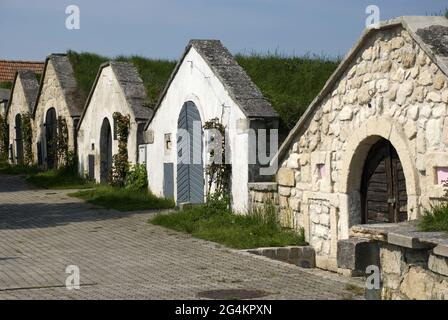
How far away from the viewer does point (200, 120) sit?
15.5 m

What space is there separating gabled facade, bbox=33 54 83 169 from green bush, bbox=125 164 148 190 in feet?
19.1

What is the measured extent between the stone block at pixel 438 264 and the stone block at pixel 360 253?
3.73 ft

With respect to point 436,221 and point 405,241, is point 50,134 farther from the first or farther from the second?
point 405,241

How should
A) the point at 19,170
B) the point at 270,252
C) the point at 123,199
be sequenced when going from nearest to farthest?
the point at 270,252 < the point at 123,199 < the point at 19,170

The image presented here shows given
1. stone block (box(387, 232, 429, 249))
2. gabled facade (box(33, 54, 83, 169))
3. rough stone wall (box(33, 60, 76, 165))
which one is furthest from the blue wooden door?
stone block (box(387, 232, 429, 249))

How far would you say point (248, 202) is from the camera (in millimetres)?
13398

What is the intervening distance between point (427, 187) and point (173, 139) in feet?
28.2

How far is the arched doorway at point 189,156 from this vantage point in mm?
15688

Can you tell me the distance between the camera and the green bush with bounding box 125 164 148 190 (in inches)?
742

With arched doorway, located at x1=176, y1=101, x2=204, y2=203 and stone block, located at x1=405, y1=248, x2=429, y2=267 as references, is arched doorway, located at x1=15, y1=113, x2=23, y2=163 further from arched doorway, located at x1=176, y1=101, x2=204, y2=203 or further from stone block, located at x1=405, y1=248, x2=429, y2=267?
stone block, located at x1=405, y1=248, x2=429, y2=267

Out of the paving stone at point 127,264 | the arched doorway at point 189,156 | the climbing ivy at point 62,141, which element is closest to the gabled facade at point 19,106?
the climbing ivy at point 62,141

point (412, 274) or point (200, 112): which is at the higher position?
point (200, 112)

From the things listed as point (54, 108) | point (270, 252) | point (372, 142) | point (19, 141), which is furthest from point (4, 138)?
point (372, 142)

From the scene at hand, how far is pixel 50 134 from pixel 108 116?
6512 mm
